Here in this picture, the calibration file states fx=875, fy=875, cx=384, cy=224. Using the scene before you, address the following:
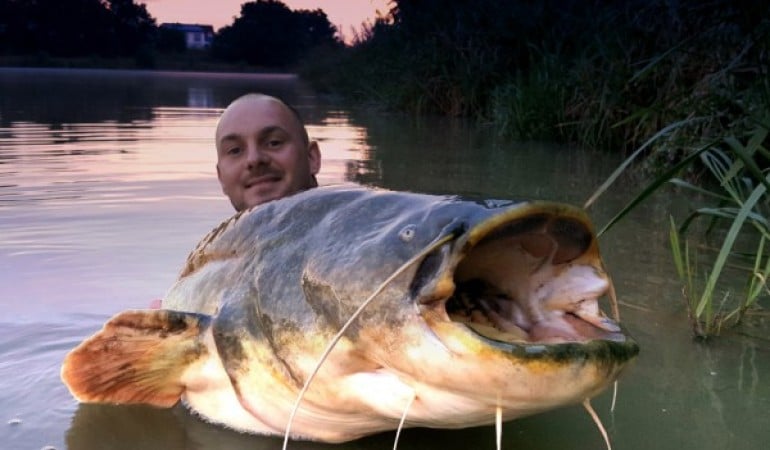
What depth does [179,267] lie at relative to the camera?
3.56m

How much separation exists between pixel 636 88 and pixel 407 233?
628cm

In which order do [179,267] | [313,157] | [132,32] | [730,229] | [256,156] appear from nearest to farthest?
[730,229] < [256,156] < [179,267] < [313,157] < [132,32]

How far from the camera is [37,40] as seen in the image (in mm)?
57312

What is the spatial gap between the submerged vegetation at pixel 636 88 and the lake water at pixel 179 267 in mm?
236

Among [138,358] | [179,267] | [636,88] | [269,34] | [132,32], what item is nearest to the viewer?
[138,358]

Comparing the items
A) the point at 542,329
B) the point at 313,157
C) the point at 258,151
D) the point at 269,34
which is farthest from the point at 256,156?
the point at 269,34

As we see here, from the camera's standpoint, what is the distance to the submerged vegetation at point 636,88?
2.71 metres

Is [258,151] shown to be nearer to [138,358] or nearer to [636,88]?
[138,358]

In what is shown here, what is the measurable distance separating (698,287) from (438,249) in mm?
2046

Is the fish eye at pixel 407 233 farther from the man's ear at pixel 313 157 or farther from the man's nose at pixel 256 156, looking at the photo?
the man's ear at pixel 313 157

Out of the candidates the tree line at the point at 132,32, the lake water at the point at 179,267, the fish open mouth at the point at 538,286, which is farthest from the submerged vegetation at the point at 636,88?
the tree line at the point at 132,32

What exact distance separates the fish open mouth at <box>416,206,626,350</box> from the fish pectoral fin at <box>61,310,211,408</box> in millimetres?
623

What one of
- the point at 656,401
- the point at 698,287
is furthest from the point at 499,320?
the point at 698,287

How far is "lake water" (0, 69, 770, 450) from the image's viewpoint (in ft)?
6.28
